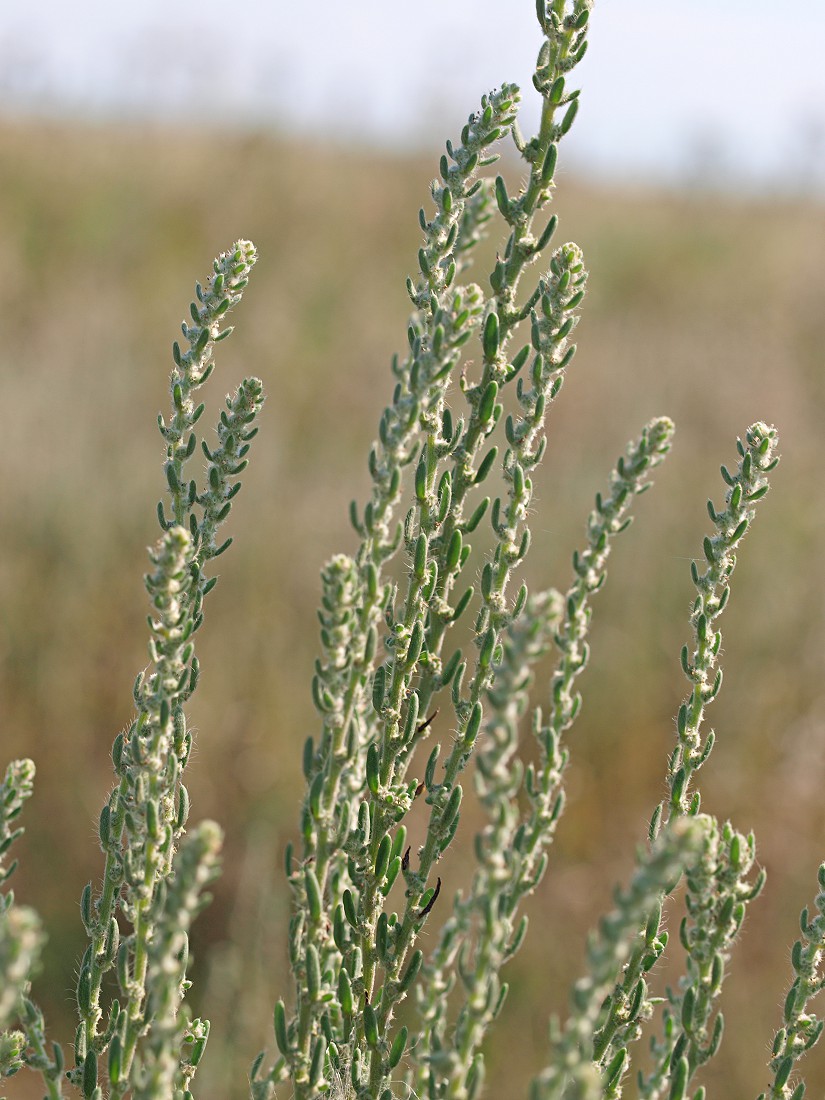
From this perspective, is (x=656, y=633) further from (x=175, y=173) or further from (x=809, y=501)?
(x=175, y=173)

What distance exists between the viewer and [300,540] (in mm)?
5836

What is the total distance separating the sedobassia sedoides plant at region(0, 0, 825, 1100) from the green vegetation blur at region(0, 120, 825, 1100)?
1.42 meters

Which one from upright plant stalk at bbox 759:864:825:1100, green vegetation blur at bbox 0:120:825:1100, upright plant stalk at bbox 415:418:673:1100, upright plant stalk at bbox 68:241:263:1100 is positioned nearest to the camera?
upright plant stalk at bbox 415:418:673:1100

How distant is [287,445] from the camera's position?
291 inches

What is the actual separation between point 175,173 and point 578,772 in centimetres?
865

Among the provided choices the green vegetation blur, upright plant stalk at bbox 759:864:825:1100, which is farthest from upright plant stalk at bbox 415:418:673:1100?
the green vegetation blur

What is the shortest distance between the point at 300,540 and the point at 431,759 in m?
4.83

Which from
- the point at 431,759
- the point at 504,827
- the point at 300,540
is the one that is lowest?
the point at 504,827

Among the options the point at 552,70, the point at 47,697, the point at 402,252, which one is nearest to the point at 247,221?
the point at 402,252

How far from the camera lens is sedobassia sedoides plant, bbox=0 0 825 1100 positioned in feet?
2.62

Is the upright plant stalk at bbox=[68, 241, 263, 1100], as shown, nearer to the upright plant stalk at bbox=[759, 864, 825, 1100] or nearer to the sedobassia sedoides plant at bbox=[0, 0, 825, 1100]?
the sedobassia sedoides plant at bbox=[0, 0, 825, 1100]

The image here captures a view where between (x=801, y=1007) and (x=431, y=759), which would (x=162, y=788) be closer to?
(x=431, y=759)

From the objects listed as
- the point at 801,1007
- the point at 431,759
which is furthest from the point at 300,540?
the point at 801,1007

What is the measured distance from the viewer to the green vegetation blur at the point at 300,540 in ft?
14.0
